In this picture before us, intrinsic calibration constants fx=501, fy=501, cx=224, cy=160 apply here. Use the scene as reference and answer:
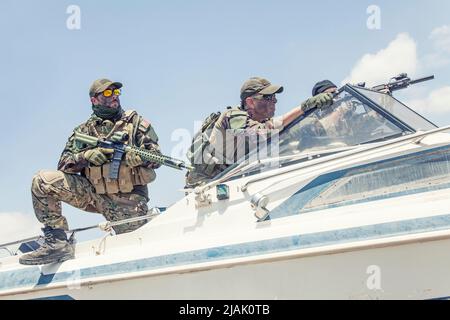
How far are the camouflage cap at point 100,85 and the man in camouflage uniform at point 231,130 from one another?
3.45 feet

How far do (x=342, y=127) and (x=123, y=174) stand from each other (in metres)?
2.24

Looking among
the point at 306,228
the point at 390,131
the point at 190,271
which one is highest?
the point at 390,131

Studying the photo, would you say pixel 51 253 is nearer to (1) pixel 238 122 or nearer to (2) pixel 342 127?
(1) pixel 238 122

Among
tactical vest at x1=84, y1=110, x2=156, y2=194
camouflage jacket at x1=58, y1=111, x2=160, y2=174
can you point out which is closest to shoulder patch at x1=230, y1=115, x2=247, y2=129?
camouflage jacket at x1=58, y1=111, x2=160, y2=174

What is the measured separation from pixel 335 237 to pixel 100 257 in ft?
6.02

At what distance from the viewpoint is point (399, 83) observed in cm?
557

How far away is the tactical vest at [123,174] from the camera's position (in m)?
4.85

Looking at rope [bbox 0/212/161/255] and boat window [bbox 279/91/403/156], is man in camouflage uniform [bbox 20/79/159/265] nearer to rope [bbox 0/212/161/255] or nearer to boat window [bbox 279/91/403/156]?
rope [bbox 0/212/161/255]

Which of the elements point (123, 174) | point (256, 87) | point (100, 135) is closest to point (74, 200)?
point (123, 174)

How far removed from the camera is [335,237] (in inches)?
110

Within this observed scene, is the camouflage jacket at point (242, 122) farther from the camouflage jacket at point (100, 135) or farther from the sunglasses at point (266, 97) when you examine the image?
the camouflage jacket at point (100, 135)

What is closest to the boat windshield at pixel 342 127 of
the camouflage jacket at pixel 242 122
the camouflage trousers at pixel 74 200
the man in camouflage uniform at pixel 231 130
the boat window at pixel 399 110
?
the boat window at pixel 399 110
